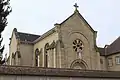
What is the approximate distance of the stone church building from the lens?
33.3m

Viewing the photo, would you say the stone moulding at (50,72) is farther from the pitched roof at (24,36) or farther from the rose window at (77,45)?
the pitched roof at (24,36)

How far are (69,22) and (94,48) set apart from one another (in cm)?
533

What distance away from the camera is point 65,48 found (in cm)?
3406

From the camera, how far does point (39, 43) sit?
40469mm

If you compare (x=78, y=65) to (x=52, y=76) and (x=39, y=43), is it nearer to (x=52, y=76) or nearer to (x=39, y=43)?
(x=39, y=43)

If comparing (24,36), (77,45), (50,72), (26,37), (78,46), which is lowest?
(50,72)

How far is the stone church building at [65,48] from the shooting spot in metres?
33.3

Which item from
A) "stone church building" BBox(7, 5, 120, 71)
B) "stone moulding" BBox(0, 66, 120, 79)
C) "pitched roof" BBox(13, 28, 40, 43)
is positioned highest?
"pitched roof" BBox(13, 28, 40, 43)

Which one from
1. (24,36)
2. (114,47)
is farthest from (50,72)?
(114,47)

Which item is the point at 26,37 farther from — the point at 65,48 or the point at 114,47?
the point at 114,47

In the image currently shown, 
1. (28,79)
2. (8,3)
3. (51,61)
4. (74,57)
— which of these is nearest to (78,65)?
(74,57)

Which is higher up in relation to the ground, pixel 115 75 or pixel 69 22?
pixel 69 22

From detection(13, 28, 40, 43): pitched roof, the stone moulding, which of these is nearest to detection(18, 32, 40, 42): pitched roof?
detection(13, 28, 40, 43): pitched roof

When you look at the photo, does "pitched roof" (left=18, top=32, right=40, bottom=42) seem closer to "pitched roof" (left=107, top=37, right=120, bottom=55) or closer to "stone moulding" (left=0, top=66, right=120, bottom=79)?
"pitched roof" (left=107, top=37, right=120, bottom=55)
